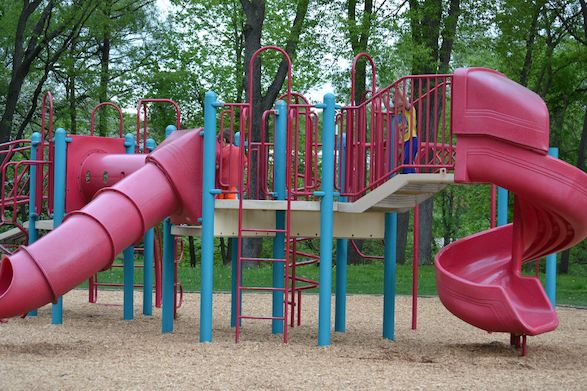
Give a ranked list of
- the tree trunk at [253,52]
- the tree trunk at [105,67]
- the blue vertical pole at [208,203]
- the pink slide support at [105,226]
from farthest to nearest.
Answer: the tree trunk at [105,67]
the tree trunk at [253,52]
the blue vertical pole at [208,203]
the pink slide support at [105,226]

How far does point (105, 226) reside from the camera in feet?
33.2

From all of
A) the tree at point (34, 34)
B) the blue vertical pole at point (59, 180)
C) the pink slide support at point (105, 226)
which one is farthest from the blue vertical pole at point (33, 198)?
the tree at point (34, 34)

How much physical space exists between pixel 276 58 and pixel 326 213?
2482cm

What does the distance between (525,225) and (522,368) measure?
6.09ft

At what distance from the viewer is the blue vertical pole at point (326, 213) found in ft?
32.9

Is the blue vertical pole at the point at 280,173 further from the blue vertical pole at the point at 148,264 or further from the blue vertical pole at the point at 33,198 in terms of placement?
the blue vertical pole at the point at 33,198

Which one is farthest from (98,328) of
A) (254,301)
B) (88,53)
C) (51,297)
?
(88,53)

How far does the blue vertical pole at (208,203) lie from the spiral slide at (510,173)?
2568mm

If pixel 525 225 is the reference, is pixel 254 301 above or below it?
below

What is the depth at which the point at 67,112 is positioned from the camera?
97.6 feet

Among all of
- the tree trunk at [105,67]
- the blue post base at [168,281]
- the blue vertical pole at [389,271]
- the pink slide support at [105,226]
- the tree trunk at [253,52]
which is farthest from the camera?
the tree trunk at [105,67]

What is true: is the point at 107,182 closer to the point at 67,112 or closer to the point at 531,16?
the point at 531,16

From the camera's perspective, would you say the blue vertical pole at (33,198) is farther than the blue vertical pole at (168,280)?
Yes

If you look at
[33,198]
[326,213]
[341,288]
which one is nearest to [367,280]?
[341,288]
